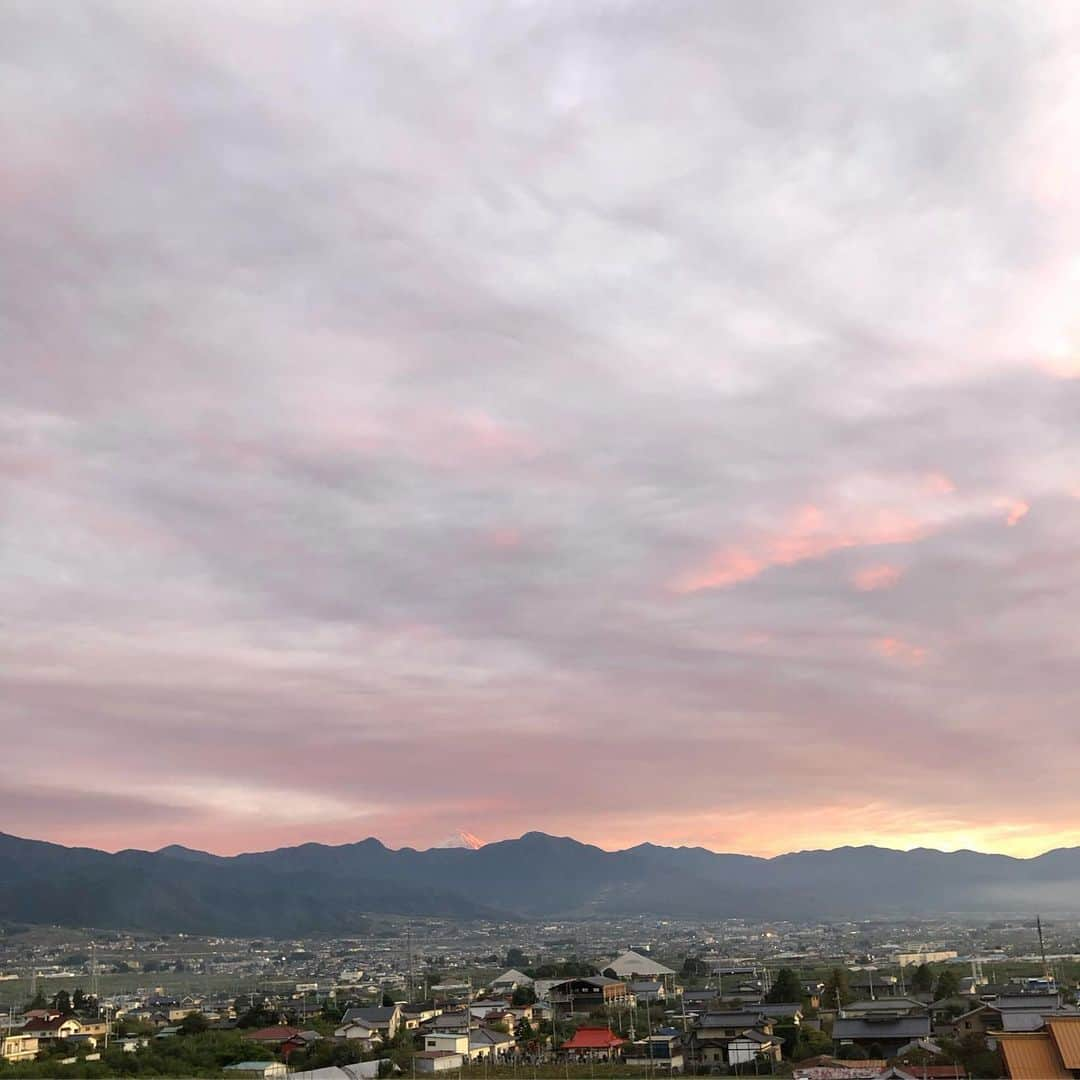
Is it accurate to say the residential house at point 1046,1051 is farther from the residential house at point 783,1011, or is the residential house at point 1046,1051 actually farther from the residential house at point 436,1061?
the residential house at point 436,1061

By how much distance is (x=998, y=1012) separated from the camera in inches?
1726

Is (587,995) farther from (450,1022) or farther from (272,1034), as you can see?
(272,1034)

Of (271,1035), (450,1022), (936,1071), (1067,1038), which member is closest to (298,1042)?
(271,1035)

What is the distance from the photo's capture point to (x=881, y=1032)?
43812mm

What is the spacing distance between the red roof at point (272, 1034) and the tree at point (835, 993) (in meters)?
28.2

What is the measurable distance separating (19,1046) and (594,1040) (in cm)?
2601

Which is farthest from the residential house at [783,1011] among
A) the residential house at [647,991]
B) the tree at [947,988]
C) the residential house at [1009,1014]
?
the residential house at [647,991]

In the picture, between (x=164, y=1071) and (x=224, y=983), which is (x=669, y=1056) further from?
(x=224, y=983)

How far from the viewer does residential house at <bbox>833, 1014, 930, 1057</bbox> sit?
142ft

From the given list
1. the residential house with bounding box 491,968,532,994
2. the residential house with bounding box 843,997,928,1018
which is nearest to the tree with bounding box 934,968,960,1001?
the residential house with bounding box 843,997,928,1018

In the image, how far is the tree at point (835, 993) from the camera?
201 ft

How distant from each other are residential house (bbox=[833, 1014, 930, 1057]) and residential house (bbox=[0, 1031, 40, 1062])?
3306cm

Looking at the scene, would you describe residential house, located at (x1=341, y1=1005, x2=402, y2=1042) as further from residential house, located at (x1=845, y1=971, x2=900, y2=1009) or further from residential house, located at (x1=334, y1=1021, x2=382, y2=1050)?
residential house, located at (x1=845, y1=971, x2=900, y2=1009)

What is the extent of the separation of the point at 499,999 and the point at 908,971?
1397 inches
